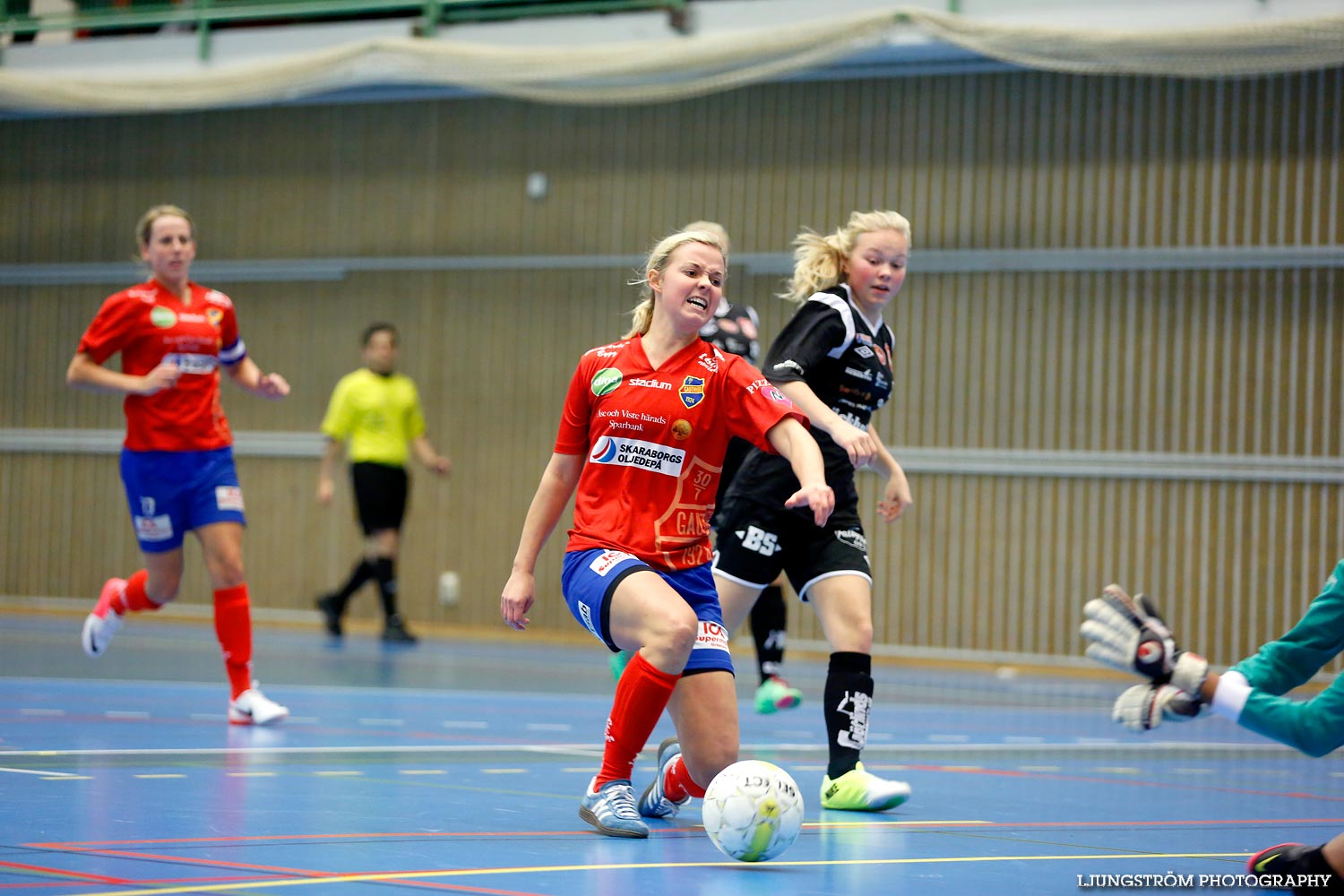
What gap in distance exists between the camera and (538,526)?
15.2 feet

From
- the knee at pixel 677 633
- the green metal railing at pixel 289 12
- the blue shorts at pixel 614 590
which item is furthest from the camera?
the green metal railing at pixel 289 12

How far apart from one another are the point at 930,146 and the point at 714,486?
9832 mm

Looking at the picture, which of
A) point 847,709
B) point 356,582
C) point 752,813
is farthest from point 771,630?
point 356,582

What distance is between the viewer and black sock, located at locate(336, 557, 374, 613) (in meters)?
13.4

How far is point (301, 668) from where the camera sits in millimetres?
10281

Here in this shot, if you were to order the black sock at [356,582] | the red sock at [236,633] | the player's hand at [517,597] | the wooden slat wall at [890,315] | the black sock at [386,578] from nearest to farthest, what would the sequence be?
the player's hand at [517,597]
the red sock at [236,633]
the wooden slat wall at [890,315]
the black sock at [386,578]
the black sock at [356,582]

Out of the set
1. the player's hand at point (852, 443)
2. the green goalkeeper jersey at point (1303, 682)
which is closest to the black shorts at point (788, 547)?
the player's hand at point (852, 443)

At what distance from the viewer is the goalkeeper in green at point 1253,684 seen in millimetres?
3359

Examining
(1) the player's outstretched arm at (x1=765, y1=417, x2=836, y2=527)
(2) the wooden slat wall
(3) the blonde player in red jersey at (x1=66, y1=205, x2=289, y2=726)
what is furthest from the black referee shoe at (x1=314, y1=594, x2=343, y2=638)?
(1) the player's outstretched arm at (x1=765, y1=417, x2=836, y2=527)

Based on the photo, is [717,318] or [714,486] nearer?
[714,486]

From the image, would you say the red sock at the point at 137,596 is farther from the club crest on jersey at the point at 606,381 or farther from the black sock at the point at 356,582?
the black sock at the point at 356,582

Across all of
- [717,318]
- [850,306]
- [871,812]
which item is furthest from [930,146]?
[871,812]

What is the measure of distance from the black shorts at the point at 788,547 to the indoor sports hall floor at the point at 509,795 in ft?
2.39

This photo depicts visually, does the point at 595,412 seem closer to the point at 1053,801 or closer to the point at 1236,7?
the point at 1053,801
